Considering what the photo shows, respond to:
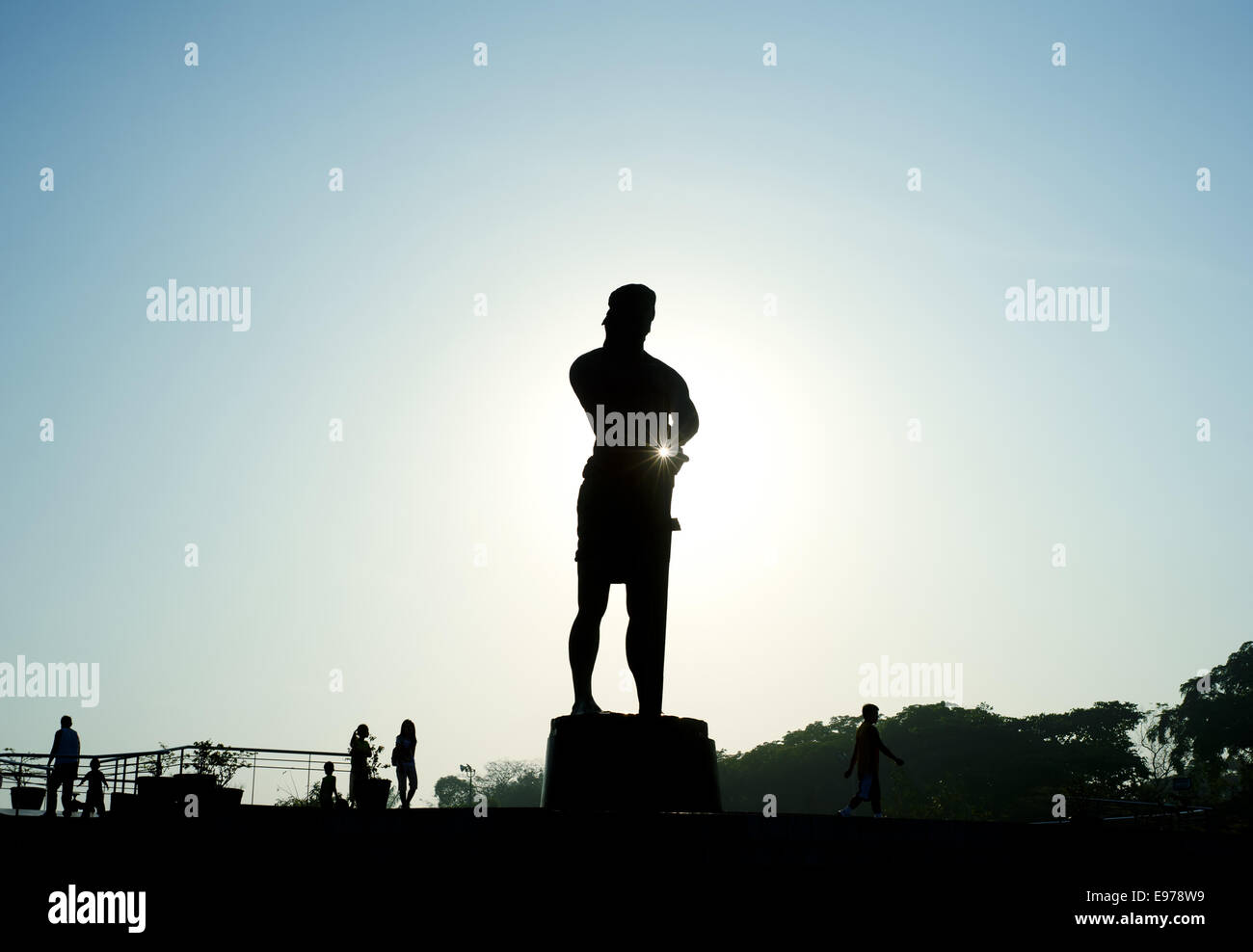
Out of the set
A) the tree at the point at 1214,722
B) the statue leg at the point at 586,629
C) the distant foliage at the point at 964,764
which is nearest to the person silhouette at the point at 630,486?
the statue leg at the point at 586,629

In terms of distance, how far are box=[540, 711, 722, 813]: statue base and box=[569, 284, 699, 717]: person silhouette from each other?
15.5 inches

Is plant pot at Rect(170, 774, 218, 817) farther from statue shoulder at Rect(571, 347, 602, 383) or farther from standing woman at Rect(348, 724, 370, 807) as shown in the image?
statue shoulder at Rect(571, 347, 602, 383)

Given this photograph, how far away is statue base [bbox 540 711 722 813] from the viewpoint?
29.2 ft

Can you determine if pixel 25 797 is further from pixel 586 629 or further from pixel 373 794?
pixel 586 629

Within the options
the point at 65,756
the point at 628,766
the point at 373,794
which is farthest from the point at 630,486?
the point at 65,756

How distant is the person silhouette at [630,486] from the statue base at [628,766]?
15.5 inches

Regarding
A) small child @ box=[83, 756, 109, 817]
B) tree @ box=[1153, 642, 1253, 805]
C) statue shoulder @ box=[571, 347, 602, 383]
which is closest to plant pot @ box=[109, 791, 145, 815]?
small child @ box=[83, 756, 109, 817]

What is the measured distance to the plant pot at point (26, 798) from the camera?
1643cm

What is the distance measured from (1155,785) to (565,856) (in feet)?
199

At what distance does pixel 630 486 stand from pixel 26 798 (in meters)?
11.8
